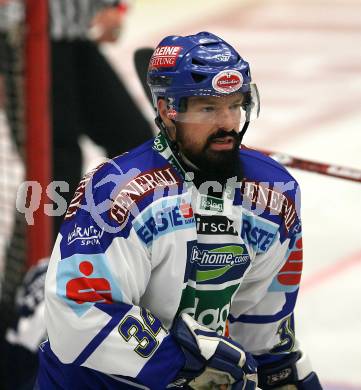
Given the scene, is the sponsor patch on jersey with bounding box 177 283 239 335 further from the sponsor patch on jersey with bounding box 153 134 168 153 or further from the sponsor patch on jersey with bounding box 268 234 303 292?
the sponsor patch on jersey with bounding box 153 134 168 153

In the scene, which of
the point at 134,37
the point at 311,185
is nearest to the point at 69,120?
the point at 311,185

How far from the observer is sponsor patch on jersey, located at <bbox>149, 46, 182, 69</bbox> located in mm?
2463

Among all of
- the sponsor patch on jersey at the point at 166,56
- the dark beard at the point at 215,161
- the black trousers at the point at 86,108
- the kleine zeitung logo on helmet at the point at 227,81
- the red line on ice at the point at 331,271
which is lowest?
the red line on ice at the point at 331,271

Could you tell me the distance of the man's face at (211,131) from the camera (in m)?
2.46

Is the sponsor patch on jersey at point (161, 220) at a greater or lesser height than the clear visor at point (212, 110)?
lesser

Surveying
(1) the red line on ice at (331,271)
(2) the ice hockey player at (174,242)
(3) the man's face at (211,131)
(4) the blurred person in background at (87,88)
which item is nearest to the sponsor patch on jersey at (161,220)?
(2) the ice hockey player at (174,242)

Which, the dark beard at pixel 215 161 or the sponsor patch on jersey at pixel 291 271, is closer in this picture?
the dark beard at pixel 215 161

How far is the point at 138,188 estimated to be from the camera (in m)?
2.43

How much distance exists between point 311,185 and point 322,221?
278mm

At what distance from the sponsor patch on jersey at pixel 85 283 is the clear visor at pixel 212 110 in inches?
13.5

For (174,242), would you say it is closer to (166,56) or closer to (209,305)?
(209,305)

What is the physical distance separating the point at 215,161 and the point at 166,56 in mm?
240

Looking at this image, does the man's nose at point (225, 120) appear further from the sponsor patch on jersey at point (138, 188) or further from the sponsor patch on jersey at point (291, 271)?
the sponsor patch on jersey at point (291, 271)

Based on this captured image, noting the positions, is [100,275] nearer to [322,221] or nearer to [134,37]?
[322,221]
